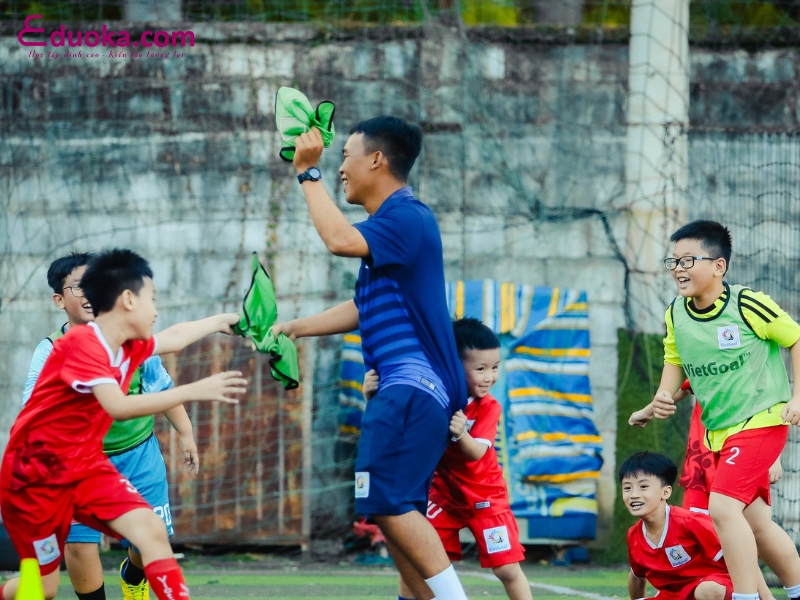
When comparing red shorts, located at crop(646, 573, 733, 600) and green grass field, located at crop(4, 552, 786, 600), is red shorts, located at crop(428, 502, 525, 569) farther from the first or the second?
green grass field, located at crop(4, 552, 786, 600)

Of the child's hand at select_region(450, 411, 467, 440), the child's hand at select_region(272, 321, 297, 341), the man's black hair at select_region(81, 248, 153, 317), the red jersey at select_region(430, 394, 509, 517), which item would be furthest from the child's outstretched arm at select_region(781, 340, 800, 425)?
the man's black hair at select_region(81, 248, 153, 317)

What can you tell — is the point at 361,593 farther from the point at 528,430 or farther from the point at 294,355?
the point at 294,355

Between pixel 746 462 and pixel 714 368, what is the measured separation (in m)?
0.43

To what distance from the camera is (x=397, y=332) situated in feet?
13.1

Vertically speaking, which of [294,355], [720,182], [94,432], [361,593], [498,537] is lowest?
[361,593]

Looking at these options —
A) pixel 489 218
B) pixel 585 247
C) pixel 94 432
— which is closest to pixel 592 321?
pixel 585 247

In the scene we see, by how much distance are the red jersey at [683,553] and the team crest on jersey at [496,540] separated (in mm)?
752

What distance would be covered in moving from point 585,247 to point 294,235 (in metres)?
2.05

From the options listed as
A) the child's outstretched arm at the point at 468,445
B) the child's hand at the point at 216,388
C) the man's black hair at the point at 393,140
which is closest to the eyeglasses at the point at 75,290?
the child's hand at the point at 216,388

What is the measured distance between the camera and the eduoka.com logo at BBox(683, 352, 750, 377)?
4809 mm

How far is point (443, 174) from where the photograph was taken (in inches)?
306

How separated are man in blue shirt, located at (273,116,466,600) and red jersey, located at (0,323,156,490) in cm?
71

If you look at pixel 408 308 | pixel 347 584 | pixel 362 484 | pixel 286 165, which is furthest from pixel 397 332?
pixel 286 165

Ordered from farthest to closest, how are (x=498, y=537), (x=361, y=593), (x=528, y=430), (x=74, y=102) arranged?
(x=74, y=102)
(x=528, y=430)
(x=361, y=593)
(x=498, y=537)
